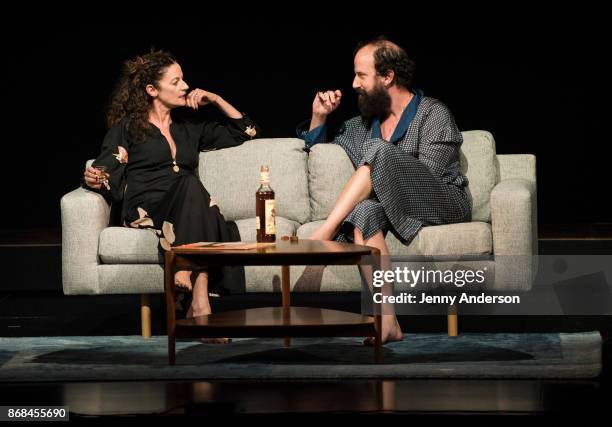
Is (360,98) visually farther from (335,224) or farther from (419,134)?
(335,224)

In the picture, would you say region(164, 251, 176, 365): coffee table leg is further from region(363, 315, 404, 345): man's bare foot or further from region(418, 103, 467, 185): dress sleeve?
region(418, 103, 467, 185): dress sleeve

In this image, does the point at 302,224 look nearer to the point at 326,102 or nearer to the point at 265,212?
the point at 326,102

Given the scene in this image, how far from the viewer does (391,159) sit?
14.7 ft

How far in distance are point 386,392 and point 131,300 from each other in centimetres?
283

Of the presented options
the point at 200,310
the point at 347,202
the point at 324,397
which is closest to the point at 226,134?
the point at 347,202

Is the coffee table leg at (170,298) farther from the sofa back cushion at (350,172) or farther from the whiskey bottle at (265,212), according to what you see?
the sofa back cushion at (350,172)

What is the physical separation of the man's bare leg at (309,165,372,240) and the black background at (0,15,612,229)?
1951mm

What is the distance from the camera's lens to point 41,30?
259 inches

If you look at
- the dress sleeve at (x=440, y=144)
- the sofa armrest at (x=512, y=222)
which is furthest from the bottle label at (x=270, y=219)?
the sofa armrest at (x=512, y=222)

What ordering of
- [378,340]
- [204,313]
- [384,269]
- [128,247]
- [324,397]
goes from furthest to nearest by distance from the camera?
[128,247] → [204,313] → [384,269] → [378,340] → [324,397]

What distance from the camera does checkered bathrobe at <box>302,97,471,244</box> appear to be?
4438 mm

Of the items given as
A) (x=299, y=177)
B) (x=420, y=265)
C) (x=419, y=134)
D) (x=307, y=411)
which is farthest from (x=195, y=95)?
(x=307, y=411)

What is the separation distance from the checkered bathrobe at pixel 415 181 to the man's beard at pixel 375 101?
0.10 metres

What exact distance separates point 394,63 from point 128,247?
4.48ft
